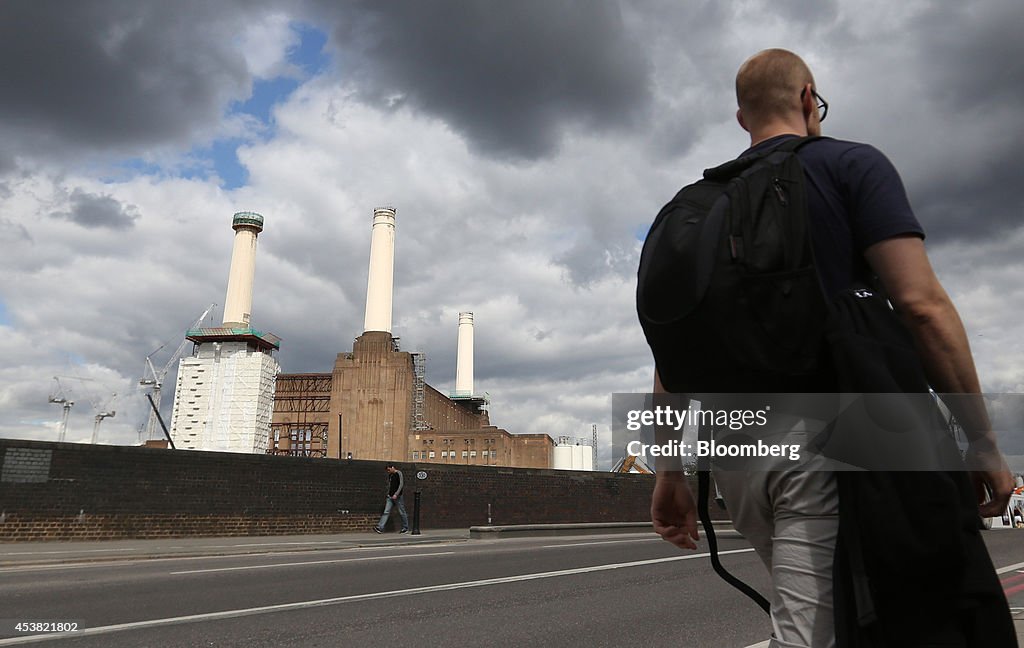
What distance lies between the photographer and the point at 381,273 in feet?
217

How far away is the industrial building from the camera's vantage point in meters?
62.7

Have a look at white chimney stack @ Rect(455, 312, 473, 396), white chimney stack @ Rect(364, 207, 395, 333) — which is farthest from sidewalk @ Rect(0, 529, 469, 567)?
white chimney stack @ Rect(455, 312, 473, 396)

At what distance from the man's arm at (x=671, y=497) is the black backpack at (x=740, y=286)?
0.30m

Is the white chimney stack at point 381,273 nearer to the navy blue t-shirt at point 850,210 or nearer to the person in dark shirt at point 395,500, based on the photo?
the person in dark shirt at point 395,500

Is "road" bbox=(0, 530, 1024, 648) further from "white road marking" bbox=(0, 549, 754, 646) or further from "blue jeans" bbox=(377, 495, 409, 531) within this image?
"blue jeans" bbox=(377, 495, 409, 531)

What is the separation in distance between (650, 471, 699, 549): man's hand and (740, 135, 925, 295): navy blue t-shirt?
64 centimetres

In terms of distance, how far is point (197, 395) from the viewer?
73.7 metres

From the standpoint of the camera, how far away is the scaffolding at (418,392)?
6675 cm

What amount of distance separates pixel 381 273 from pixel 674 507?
215ft

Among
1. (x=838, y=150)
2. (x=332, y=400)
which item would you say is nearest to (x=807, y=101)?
(x=838, y=150)

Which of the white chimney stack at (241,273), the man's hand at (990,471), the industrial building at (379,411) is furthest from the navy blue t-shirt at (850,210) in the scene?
the white chimney stack at (241,273)

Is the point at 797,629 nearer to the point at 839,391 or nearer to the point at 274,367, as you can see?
the point at 839,391

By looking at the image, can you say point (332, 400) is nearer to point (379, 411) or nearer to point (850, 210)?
point (379, 411)

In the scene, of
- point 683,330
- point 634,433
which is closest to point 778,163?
point 683,330
